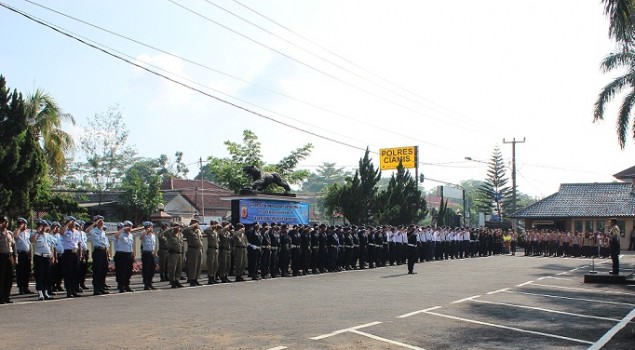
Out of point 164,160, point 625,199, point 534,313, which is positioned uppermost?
point 164,160

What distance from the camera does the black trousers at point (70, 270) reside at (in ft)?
50.0

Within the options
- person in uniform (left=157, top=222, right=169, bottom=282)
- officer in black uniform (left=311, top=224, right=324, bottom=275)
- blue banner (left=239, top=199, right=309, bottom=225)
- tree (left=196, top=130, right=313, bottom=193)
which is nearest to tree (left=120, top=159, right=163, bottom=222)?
tree (left=196, top=130, right=313, bottom=193)

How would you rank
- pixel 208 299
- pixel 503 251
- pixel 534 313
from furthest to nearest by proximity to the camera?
pixel 503 251 < pixel 208 299 < pixel 534 313

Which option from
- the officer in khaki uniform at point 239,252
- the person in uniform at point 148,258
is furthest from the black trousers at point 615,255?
the person in uniform at point 148,258

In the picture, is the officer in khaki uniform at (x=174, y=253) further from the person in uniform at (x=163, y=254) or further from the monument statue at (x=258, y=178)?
the monument statue at (x=258, y=178)

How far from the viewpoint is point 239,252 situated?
20047 millimetres

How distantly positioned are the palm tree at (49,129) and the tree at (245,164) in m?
14.7

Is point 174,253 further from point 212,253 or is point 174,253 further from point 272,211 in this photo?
point 272,211

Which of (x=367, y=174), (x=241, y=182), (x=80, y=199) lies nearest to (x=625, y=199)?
(x=367, y=174)

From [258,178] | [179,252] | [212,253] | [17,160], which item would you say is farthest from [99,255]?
[258,178]

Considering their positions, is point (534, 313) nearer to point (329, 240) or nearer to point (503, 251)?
point (329, 240)

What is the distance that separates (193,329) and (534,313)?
6.10 m

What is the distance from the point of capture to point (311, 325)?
10516mm

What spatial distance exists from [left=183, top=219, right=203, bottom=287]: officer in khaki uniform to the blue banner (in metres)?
4.69
